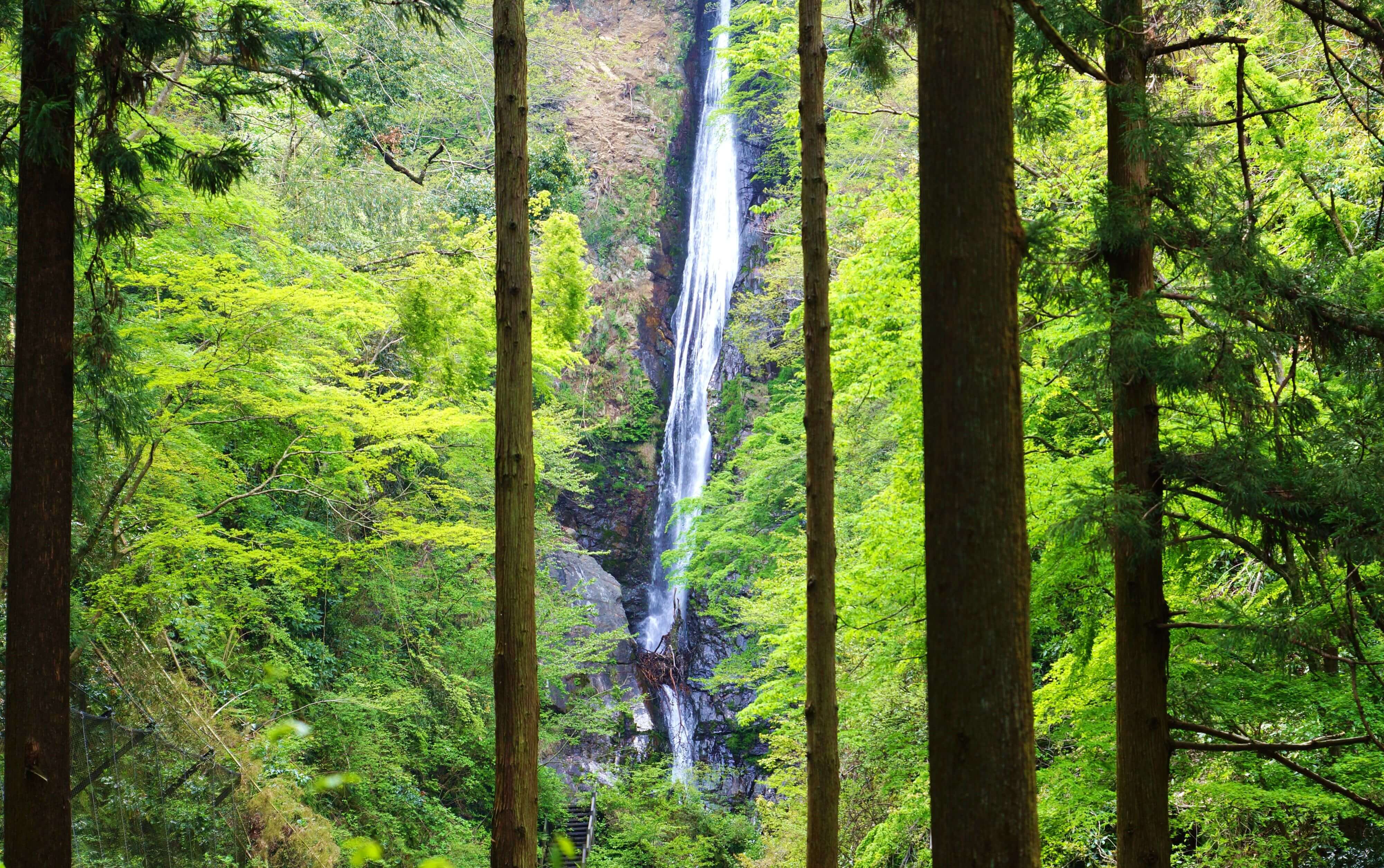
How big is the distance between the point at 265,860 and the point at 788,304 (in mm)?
17825

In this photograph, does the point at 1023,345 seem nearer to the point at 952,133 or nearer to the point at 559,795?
the point at 952,133

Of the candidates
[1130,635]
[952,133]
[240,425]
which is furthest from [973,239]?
[240,425]

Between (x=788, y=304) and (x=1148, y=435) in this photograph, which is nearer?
(x=1148, y=435)

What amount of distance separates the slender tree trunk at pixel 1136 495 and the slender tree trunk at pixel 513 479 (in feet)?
9.08

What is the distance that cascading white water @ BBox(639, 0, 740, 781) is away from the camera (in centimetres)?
2492

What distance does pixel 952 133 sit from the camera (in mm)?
2777

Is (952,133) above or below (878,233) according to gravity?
below

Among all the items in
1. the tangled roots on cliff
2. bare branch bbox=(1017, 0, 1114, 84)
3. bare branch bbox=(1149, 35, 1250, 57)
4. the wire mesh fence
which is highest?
bare branch bbox=(1149, 35, 1250, 57)

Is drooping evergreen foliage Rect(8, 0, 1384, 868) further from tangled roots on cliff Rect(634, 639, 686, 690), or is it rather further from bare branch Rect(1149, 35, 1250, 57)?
tangled roots on cliff Rect(634, 639, 686, 690)

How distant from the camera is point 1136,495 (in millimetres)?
4555

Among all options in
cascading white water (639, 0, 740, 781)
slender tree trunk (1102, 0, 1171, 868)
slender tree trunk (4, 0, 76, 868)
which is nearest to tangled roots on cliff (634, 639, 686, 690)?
cascading white water (639, 0, 740, 781)

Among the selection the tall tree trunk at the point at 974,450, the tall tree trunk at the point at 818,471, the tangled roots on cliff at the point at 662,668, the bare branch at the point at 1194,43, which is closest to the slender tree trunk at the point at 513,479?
the tall tree trunk at the point at 818,471

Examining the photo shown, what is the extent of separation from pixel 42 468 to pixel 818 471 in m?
4.22

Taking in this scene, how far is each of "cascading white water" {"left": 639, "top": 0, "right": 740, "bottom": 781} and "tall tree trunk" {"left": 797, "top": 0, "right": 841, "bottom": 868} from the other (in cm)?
1711
